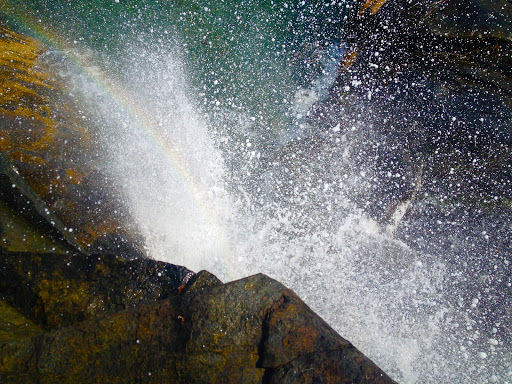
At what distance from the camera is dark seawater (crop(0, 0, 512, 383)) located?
151 inches

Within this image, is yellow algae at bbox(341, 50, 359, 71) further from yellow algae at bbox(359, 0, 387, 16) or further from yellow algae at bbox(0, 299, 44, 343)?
yellow algae at bbox(0, 299, 44, 343)

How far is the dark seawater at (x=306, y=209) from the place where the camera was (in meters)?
3.85

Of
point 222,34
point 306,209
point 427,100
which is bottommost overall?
point 306,209

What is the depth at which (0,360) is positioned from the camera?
5.56 ft

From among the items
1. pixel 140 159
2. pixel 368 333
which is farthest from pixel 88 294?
pixel 368 333

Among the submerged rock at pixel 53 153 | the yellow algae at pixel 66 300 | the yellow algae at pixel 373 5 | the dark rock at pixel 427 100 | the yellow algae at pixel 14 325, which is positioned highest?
the yellow algae at pixel 373 5

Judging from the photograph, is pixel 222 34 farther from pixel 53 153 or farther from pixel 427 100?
pixel 53 153

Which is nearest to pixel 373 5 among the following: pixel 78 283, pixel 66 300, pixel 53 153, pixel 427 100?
pixel 427 100

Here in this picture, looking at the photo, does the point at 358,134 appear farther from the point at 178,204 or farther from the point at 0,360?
the point at 0,360

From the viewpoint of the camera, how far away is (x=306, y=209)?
4.32 meters

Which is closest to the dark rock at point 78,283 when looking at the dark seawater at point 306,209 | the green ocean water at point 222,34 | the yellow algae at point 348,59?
the dark seawater at point 306,209

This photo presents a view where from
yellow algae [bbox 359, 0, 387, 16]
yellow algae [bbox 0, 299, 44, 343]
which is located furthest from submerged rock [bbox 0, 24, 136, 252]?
yellow algae [bbox 359, 0, 387, 16]

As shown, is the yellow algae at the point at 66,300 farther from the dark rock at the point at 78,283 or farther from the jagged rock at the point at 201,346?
the jagged rock at the point at 201,346

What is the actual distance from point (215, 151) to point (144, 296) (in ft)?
7.85
